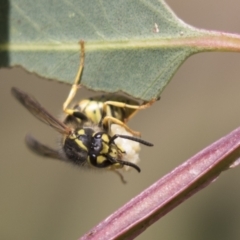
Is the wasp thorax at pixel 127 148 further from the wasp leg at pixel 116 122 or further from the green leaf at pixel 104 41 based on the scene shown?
the green leaf at pixel 104 41

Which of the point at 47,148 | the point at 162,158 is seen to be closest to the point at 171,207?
the point at 47,148

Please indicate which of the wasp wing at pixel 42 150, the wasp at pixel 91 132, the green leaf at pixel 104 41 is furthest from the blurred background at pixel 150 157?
the green leaf at pixel 104 41

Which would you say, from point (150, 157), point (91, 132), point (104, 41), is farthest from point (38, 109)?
point (150, 157)

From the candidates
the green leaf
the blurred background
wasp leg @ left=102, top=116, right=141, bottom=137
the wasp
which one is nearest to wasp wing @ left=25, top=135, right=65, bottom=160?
the wasp

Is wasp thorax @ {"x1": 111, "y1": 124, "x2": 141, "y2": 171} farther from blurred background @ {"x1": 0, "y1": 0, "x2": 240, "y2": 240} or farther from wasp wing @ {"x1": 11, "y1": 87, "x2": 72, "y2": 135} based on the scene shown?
blurred background @ {"x1": 0, "y1": 0, "x2": 240, "y2": 240}

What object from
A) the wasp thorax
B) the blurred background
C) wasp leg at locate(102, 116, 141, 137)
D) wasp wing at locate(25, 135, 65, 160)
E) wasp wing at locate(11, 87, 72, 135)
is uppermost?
wasp leg at locate(102, 116, 141, 137)

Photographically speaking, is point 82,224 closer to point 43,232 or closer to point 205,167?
point 43,232

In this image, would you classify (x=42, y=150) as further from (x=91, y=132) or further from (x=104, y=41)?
(x=104, y=41)
